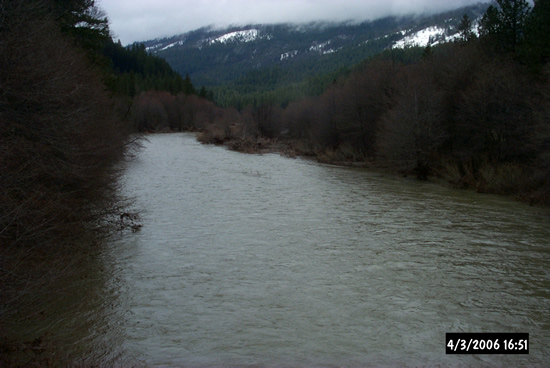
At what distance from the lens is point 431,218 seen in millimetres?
19312

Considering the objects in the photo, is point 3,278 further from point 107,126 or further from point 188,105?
point 188,105

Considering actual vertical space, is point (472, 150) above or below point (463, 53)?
below

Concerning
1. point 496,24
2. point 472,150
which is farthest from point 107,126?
point 496,24

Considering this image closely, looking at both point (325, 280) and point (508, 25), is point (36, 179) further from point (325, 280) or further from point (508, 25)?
point (508, 25)

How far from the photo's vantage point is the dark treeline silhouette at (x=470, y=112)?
2562cm

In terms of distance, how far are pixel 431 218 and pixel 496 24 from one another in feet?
84.4

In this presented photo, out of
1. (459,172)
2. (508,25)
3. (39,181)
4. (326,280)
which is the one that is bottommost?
(459,172)

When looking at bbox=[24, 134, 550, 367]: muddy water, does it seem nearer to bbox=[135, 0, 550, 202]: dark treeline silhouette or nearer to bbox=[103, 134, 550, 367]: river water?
bbox=[103, 134, 550, 367]: river water

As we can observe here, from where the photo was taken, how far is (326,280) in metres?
11.9
